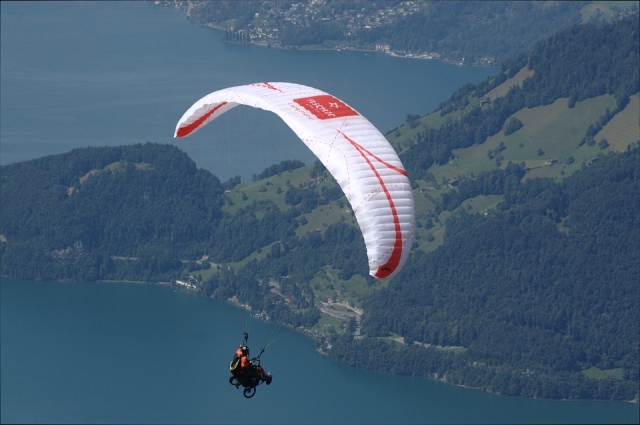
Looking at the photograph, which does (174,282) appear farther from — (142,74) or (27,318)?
(142,74)

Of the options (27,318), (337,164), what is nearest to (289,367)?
(27,318)

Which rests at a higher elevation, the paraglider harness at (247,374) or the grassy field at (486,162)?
the grassy field at (486,162)

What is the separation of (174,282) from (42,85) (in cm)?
5935

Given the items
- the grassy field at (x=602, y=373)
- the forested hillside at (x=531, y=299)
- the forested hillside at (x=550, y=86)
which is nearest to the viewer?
the grassy field at (x=602, y=373)

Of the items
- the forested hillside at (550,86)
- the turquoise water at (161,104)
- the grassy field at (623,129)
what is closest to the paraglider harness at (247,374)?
the turquoise water at (161,104)

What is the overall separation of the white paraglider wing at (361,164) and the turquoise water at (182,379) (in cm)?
4885

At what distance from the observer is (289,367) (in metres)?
110

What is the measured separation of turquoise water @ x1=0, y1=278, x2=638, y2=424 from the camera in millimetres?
100750

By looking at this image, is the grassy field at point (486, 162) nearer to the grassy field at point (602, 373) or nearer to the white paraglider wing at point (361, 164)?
the grassy field at point (602, 373)

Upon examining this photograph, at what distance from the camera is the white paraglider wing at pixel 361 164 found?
153 ft

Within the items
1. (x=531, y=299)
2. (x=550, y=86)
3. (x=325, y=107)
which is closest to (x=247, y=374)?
(x=325, y=107)

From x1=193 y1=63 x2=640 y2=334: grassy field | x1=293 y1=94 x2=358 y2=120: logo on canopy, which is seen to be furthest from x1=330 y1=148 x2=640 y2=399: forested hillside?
x1=293 y1=94 x2=358 y2=120: logo on canopy

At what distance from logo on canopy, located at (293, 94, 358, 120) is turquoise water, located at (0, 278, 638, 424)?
48583 millimetres

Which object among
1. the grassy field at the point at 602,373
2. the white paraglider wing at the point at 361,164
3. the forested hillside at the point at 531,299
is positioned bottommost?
the white paraglider wing at the point at 361,164
